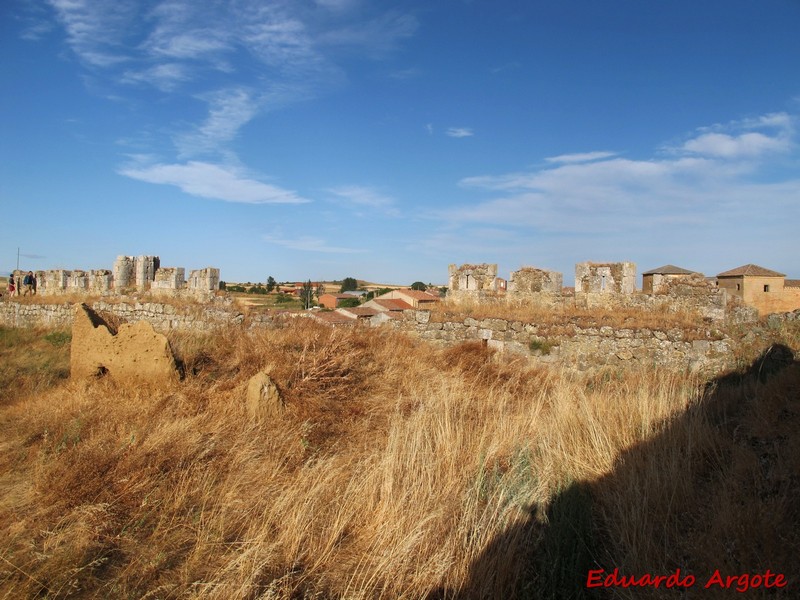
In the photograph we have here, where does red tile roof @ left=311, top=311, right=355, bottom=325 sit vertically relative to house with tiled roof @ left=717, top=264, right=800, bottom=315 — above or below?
below

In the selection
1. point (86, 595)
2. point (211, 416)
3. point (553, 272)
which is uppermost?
point (553, 272)

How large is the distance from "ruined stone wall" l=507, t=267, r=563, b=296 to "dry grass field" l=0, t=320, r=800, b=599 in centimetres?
617

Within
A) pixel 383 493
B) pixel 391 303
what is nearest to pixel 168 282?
pixel 383 493

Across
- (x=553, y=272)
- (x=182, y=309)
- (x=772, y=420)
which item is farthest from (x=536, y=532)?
(x=182, y=309)

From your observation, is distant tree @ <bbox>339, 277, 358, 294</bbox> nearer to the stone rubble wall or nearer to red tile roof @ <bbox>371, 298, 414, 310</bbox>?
red tile roof @ <bbox>371, 298, 414, 310</bbox>

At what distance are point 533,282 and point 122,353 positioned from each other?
31.1 ft

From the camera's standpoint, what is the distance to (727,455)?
4.21 meters

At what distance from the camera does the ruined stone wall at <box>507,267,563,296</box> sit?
12.4 metres

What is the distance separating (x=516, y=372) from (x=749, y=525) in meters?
6.21

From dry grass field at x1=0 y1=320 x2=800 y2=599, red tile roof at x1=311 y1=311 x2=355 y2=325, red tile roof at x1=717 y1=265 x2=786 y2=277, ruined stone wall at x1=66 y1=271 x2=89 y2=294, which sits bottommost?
dry grass field at x1=0 y1=320 x2=800 y2=599

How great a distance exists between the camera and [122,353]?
648cm

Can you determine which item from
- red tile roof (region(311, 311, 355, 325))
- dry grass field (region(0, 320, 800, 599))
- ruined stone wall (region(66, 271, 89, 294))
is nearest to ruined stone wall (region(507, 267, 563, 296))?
red tile roof (region(311, 311, 355, 325))

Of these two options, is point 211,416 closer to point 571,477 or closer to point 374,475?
point 374,475

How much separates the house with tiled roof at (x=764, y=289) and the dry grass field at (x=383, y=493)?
27.2 m
